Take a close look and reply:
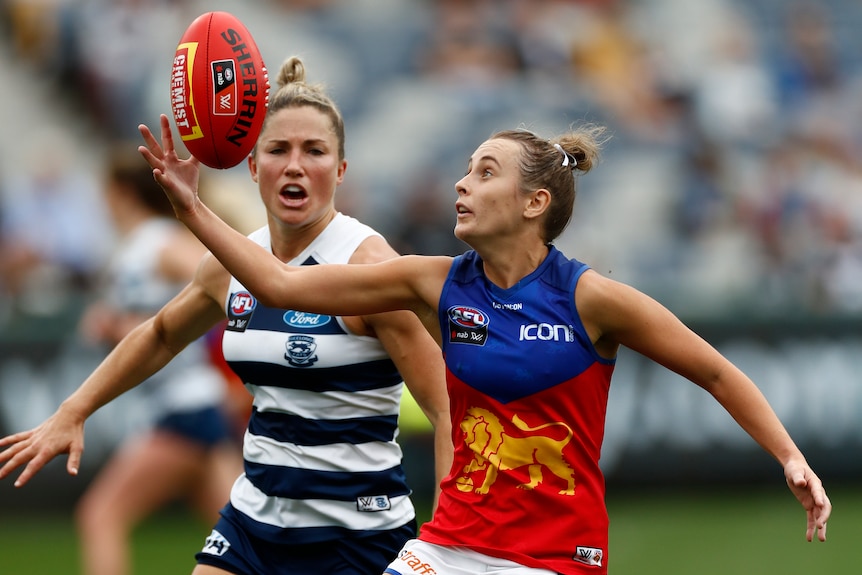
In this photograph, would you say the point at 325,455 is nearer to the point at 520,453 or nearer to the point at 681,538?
the point at 520,453

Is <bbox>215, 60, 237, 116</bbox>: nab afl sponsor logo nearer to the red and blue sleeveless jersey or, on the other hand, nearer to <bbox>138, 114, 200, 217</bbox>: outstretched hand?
<bbox>138, 114, 200, 217</bbox>: outstretched hand

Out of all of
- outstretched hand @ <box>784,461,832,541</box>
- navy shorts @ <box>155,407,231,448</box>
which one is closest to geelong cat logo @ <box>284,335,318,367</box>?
outstretched hand @ <box>784,461,832,541</box>

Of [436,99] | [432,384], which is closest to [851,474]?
[436,99]

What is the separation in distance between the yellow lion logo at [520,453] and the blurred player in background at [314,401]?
0.39 metres

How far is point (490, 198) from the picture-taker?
4.21 meters

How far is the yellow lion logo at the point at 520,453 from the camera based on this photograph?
4078 mm

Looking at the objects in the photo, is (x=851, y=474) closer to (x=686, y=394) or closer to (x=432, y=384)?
(x=686, y=394)

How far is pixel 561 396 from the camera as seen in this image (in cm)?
407

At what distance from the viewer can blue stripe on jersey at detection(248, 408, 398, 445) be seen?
458 cm

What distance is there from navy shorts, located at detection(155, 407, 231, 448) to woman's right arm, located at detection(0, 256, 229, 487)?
183cm

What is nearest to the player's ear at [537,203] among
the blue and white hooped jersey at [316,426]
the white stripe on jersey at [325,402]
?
the blue and white hooped jersey at [316,426]

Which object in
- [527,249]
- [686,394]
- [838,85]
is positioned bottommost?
[527,249]

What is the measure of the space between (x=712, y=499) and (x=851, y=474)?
4.02ft

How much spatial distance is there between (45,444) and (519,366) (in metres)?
1.80
